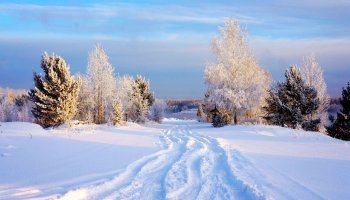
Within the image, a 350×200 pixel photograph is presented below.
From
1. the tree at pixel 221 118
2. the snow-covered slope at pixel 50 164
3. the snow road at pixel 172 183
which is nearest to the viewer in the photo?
the snow road at pixel 172 183

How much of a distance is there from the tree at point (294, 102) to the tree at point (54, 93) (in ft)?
63.2

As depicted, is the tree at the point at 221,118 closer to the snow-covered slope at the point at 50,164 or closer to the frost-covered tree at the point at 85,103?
the frost-covered tree at the point at 85,103

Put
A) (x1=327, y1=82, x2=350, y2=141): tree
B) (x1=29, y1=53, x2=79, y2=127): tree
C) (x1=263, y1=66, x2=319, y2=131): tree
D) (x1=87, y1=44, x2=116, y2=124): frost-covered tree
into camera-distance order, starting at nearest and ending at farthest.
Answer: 1. (x1=327, y1=82, x2=350, y2=141): tree
2. (x1=29, y1=53, x2=79, y2=127): tree
3. (x1=263, y1=66, x2=319, y2=131): tree
4. (x1=87, y1=44, x2=116, y2=124): frost-covered tree

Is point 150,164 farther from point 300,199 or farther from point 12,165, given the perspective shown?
A: point 300,199

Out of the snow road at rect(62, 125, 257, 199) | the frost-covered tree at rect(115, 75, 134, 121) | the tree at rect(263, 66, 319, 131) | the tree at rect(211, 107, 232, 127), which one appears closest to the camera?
the snow road at rect(62, 125, 257, 199)

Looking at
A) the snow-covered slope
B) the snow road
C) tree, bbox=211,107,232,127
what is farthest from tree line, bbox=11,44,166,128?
the snow road

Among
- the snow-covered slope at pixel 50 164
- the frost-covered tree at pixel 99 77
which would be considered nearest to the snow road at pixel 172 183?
the snow-covered slope at pixel 50 164

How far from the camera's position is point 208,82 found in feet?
136

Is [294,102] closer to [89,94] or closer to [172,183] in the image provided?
[89,94]

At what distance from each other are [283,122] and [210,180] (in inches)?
1153

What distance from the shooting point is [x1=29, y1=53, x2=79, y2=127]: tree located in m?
34.7

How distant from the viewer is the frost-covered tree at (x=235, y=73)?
38.0 m

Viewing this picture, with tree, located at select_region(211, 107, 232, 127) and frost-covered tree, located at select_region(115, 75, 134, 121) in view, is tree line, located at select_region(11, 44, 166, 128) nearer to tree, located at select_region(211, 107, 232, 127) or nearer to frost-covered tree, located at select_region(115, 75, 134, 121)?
frost-covered tree, located at select_region(115, 75, 134, 121)

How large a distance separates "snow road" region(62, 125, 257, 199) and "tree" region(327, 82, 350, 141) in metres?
24.7
